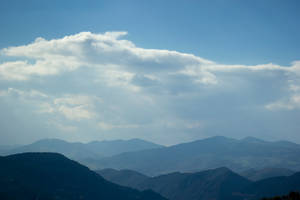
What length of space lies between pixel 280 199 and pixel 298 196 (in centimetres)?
784

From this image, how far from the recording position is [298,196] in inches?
5827

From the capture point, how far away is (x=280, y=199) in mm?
151375
